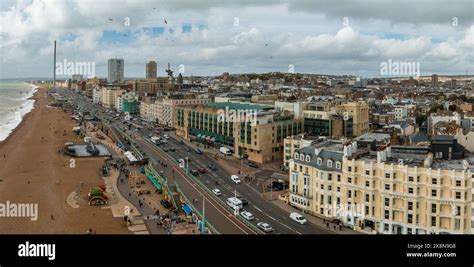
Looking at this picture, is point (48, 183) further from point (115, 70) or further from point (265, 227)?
point (115, 70)

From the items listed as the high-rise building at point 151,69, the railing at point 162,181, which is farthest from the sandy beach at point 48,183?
the high-rise building at point 151,69

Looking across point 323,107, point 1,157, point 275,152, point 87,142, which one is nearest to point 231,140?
point 275,152

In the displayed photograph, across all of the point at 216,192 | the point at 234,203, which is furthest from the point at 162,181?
the point at 234,203

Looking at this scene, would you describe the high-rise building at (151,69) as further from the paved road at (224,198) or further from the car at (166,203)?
the car at (166,203)

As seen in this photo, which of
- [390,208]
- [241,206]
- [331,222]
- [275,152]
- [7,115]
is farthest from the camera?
[7,115]

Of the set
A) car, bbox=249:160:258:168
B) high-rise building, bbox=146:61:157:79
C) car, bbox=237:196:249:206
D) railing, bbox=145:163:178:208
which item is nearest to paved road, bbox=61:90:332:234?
car, bbox=237:196:249:206
